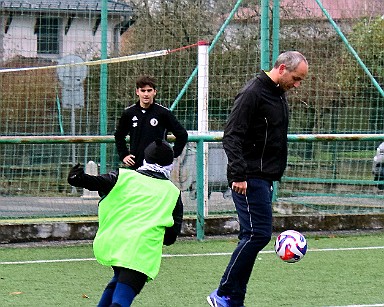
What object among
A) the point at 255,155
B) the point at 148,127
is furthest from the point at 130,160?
the point at 255,155

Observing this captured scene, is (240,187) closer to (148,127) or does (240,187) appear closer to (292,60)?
(292,60)

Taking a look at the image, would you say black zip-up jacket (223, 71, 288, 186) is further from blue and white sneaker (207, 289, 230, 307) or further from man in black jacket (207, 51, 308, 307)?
blue and white sneaker (207, 289, 230, 307)

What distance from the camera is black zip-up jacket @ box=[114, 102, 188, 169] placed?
33.6ft

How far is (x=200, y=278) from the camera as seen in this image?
29.1 feet

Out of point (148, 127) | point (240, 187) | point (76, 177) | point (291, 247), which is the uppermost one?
point (148, 127)

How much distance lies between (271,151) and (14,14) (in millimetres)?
5483

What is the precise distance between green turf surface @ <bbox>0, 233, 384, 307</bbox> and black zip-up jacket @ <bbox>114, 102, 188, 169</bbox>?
44.0 inches

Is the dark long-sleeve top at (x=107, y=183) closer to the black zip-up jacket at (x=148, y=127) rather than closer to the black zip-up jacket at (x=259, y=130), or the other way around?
the black zip-up jacket at (x=259, y=130)

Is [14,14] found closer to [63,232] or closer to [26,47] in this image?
[26,47]

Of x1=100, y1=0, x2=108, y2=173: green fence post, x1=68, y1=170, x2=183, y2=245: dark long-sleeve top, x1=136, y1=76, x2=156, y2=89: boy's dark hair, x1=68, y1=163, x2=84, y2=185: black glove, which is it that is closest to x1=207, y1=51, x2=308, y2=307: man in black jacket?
x1=68, y1=170, x2=183, y2=245: dark long-sleeve top

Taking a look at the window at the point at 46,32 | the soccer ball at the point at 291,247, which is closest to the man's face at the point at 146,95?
the window at the point at 46,32

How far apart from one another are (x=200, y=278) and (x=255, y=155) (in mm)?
1946

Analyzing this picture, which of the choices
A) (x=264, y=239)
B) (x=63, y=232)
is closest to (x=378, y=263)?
(x=264, y=239)

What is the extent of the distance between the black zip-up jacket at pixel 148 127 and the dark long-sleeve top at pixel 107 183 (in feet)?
13.2
